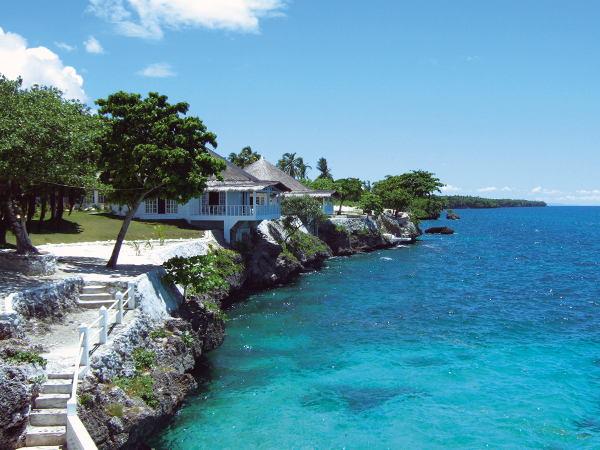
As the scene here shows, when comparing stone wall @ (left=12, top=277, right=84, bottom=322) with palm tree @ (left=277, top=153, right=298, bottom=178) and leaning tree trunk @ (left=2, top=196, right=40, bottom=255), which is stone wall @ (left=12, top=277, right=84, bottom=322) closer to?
leaning tree trunk @ (left=2, top=196, right=40, bottom=255)

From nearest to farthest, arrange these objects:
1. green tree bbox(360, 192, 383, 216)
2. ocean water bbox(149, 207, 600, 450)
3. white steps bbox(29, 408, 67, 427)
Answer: white steps bbox(29, 408, 67, 427), ocean water bbox(149, 207, 600, 450), green tree bbox(360, 192, 383, 216)

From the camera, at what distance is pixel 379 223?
66188 millimetres

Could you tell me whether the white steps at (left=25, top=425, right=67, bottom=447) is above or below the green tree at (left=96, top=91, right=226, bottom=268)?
below

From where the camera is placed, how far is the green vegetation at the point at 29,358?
1068cm

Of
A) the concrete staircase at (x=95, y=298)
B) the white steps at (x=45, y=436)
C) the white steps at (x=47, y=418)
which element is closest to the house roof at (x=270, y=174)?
the concrete staircase at (x=95, y=298)

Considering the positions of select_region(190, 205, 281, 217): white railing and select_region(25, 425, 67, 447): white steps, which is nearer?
select_region(25, 425, 67, 447): white steps

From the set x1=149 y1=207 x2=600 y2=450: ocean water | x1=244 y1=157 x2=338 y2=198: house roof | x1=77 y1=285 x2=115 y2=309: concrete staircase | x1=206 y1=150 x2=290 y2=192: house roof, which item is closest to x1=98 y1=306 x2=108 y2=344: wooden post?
x1=77 y1=285 x2=115 y2=309: concrete staircase

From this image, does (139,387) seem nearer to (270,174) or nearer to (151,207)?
(151,207)

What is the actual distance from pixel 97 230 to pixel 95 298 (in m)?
19.7

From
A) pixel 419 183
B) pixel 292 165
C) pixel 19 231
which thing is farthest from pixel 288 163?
pixel 19 231

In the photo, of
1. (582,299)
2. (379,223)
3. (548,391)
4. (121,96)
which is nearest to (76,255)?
(121,96)

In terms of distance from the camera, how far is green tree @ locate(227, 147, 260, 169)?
94662 mm

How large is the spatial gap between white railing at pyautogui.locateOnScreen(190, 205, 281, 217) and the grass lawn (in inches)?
63.0

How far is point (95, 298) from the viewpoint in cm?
1662
